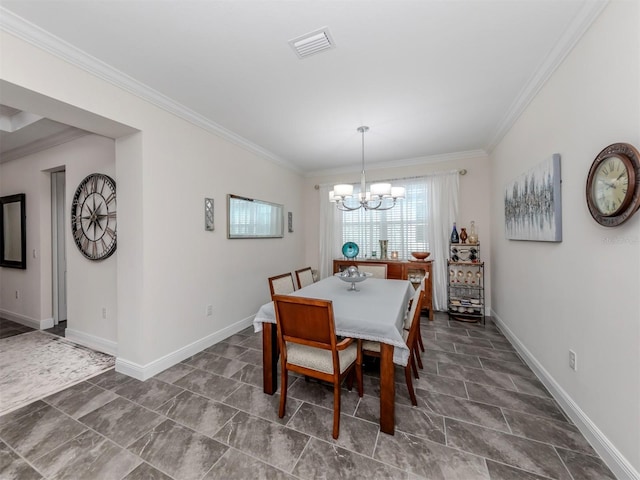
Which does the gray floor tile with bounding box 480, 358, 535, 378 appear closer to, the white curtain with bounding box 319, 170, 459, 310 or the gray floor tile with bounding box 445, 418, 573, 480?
the gray floor tile with bounding box 445, 418, 573, 480

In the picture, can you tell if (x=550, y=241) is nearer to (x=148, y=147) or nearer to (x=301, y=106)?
(x=301, y=106)

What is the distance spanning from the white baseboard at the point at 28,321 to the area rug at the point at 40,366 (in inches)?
10.1

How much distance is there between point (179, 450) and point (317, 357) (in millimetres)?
978

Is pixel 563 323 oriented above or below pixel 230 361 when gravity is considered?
above

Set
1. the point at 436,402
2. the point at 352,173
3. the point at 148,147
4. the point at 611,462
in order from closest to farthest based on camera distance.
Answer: the point at 611,462 < the point at 436,402 < the point at 148,147 < the point at 352,173

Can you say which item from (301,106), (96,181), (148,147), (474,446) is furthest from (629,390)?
(96,181)

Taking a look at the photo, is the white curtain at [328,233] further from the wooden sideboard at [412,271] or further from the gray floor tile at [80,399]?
the gray floor tile at [80,399]

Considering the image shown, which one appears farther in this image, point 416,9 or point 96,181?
point 96,181

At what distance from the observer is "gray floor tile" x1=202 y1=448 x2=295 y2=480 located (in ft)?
4.44

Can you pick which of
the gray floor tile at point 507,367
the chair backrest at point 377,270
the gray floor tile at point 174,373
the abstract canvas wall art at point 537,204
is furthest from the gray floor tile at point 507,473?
the gray floor tile at point 174,373

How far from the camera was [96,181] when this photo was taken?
2.82 meters

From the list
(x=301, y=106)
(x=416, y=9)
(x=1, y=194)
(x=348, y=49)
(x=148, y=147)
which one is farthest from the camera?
(x=1, y=194)

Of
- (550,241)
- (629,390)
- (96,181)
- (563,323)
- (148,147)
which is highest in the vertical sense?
(148,147)

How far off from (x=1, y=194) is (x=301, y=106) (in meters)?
4.97
